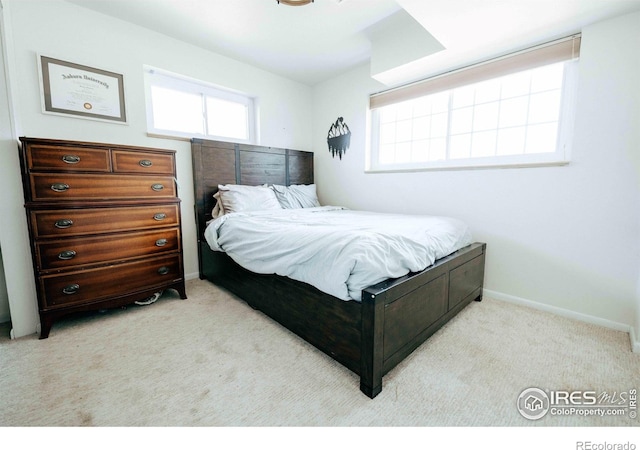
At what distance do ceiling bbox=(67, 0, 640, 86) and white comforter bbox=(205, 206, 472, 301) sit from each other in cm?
140

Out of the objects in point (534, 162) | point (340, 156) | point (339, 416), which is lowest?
point (339, 416)

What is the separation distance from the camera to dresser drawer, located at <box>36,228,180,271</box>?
171 cm

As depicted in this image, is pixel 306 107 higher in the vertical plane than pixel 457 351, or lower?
higher

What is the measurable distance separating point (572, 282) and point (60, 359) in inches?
137

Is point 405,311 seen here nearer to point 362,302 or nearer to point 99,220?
point 362,302

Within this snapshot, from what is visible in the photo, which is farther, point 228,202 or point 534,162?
point 228,202

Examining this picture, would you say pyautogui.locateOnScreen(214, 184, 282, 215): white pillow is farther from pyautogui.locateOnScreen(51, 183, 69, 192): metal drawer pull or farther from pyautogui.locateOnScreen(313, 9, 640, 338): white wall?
pyautogui.locateOnScreen(313, 9, 640, 338): white wall

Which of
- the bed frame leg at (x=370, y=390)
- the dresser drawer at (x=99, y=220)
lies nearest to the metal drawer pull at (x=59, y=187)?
the dresser drawer at (x=99, y=220)

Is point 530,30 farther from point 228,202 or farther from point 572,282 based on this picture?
point 228,202

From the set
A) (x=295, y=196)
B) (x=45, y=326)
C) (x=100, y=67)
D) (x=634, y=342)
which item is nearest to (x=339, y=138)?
(x=295, y=196)

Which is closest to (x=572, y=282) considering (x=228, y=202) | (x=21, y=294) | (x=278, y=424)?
(x=278, y=424)

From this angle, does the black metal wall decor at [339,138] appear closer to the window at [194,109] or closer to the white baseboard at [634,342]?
the window at [194,109]

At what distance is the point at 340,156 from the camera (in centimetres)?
351

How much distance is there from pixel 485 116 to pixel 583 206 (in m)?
1.06
